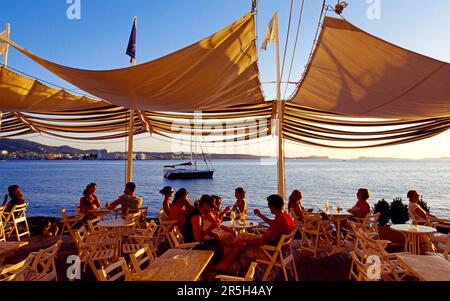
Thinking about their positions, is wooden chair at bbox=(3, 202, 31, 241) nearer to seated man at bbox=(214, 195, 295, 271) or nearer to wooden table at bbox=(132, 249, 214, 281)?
seated man at bbox=(214, 195, 295, 271)

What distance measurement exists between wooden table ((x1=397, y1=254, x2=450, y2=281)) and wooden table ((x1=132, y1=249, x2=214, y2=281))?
5.52 ft

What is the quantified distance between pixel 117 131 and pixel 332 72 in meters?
6.84

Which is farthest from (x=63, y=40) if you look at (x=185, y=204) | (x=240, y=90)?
(x=185, y=204)

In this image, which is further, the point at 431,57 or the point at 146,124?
the point at 146,124

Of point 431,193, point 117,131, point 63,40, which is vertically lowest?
point 431,193

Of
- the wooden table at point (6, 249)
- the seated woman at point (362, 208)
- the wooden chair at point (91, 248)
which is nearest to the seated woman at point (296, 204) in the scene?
the seated woman at point (362, 208)

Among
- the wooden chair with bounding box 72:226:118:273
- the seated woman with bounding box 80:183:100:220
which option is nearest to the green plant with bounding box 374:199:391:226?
the wooden chair with bounding box 72:226:118:273

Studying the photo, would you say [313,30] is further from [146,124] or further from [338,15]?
[146,124]

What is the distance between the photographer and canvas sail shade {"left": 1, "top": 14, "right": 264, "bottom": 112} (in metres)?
3.45

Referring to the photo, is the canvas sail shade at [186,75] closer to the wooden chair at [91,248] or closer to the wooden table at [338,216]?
the wooden chair at [91,248]

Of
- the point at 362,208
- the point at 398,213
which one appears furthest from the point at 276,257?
the point at 398,213

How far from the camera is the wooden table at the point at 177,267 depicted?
2.23m

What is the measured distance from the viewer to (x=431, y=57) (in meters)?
3.00

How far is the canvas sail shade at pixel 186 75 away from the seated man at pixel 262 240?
183cm
